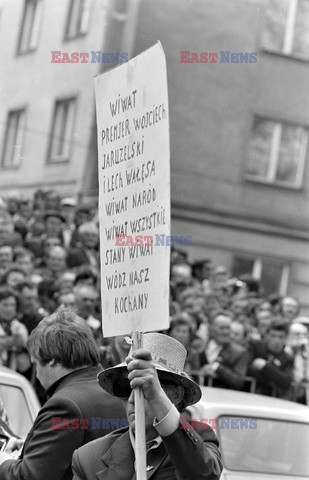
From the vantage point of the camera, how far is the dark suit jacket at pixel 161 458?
3.03m

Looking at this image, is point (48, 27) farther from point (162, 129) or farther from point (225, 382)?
point (162, 129)

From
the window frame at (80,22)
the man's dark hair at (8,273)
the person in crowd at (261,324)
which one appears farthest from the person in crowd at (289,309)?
the window frame at (80,22)

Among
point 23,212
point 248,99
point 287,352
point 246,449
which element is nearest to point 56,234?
point 23,212

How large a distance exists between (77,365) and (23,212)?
32.5 ft

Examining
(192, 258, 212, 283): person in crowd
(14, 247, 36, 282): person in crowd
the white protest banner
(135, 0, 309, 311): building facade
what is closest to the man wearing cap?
the white protest banner

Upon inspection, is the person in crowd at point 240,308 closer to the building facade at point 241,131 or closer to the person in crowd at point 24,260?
the person in crowd at point 24,260

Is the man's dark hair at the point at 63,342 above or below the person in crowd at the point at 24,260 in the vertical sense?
above

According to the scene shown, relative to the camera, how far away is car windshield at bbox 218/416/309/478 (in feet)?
20.9

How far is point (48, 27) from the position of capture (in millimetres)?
23016

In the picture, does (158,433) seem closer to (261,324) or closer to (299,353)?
(299,353)

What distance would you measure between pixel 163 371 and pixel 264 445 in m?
3.40

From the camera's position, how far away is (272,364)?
9688 millimetres

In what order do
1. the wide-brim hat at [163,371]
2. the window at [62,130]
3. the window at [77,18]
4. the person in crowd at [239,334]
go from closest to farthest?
the wide-brim hat at [163,371] → the person in crowd at [239,334] → the window at [77,18] → the window at [62,130]

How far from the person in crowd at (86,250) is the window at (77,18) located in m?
10.2
